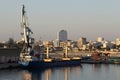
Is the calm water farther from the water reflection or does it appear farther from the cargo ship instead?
the cargo ship

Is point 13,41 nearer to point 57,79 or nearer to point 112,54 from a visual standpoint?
point 112,54

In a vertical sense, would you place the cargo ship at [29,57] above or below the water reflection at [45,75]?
above

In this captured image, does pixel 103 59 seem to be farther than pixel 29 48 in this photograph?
Yes

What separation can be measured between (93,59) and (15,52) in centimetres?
1474

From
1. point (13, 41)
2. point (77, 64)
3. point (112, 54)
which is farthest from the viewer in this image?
point (13, 41)

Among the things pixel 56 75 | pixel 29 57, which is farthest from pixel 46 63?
pixel 56 75

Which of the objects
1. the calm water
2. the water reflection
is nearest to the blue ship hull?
the calm water

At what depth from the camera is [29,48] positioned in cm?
3984

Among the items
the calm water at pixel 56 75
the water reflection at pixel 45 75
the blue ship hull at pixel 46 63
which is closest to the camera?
the calm water at pixel 56 75

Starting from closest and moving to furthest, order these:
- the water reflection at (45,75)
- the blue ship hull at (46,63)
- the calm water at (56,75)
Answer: the calm water at (56,75) < the water reflection at (45,75) < the blue ship hull at (46,63)

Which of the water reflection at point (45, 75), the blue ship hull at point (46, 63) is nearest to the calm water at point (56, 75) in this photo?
the water reflection at point (45, 75)

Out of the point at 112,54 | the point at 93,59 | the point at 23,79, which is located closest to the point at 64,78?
the point at 23,79

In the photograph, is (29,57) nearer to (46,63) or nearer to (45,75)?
(46,63)

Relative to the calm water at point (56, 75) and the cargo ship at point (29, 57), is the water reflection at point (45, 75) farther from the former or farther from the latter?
the cargo ship at point (29, 57)
